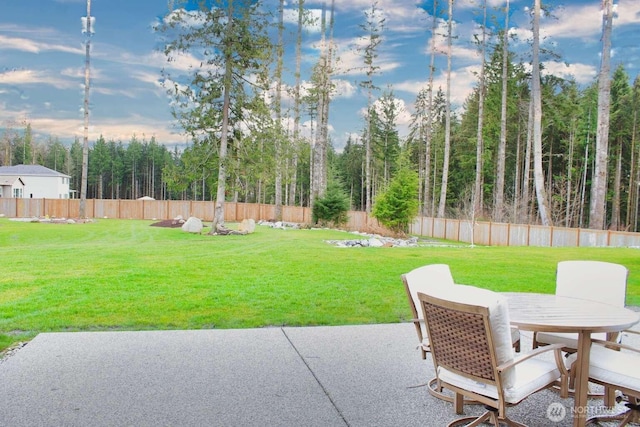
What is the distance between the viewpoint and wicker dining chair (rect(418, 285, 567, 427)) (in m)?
2.40

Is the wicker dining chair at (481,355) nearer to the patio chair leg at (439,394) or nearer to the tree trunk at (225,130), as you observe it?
the patio chair leg at (439,394)

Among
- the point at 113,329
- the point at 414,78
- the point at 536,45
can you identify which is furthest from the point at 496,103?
the point at 113,329

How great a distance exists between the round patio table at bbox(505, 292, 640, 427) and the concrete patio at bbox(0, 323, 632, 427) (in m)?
0.31

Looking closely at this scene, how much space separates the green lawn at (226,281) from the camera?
5.50 m

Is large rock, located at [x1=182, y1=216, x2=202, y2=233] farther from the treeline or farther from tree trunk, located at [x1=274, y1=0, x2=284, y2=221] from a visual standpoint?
tree trunk, located at [x1=274, y1=0, x2=284, y2=221]

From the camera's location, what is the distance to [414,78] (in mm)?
30844

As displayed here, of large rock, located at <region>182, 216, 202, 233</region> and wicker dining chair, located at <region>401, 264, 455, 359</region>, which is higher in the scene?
wicker dining chair, located at <region>401, 264, 455, 359</region>

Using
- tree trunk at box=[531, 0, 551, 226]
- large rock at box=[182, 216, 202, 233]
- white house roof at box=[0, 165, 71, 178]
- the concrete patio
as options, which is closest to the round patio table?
the concrete patio

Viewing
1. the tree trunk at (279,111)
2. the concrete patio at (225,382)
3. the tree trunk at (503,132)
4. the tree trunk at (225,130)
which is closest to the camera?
the concrete patio at (225,382)

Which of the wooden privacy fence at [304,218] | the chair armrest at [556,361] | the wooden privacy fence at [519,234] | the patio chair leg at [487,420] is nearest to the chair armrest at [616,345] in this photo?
the chair armrest at [556,361]

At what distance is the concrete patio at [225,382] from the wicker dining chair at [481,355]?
372 millimetres

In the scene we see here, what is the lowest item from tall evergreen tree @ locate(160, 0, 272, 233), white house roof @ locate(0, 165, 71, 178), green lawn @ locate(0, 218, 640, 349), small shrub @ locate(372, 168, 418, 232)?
green lawn @ locate(0, 218, 640, 349)

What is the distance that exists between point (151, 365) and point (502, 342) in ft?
8.83

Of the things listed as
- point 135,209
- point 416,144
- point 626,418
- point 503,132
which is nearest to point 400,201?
point 503,132
